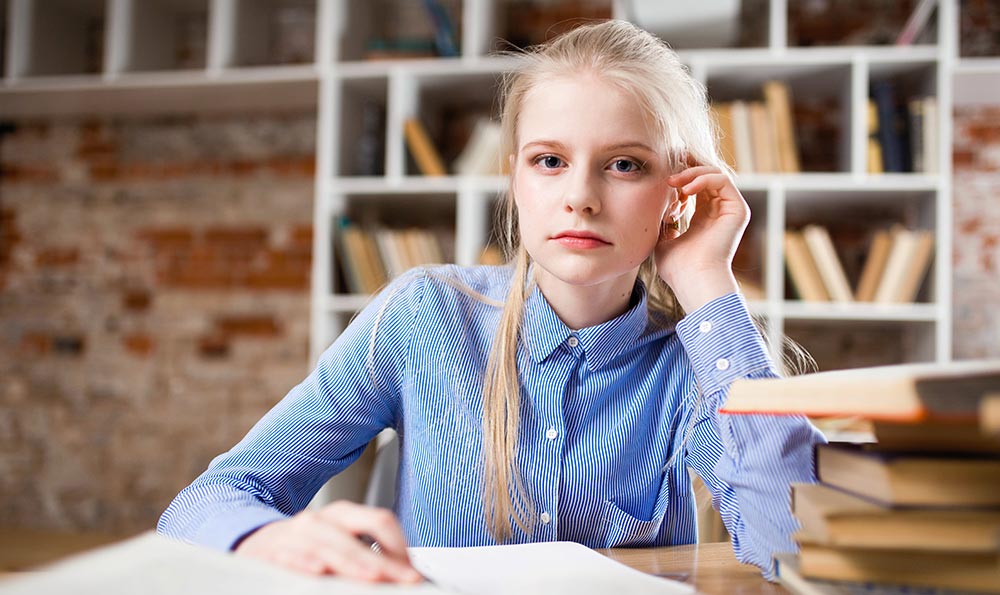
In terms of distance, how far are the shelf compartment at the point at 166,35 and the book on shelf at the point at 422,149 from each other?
42.8 inches

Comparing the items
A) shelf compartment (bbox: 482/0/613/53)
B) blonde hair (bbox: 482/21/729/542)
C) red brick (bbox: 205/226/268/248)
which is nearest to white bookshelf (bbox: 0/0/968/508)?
shelf compartment (bbox: 482/0/613/53)

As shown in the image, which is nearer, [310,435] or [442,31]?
[310,435]

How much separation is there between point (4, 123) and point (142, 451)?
1.48m

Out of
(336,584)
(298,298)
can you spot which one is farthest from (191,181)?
(336,584)

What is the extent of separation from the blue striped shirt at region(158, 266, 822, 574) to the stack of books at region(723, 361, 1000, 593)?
0.99 ft

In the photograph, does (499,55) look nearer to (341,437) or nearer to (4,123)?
(341,437)

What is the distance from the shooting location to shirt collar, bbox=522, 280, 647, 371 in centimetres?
114

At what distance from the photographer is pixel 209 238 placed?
3295 millimetres

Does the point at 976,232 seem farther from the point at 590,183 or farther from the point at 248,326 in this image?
the point at 248,326

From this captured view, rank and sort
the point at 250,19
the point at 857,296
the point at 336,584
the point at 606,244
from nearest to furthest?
the point at 336,584 < the point at 606,244 < the point at 857,296 < the point at 250,19

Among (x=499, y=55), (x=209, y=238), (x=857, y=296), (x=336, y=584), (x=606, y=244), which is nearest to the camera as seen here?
(x=336, y=584)

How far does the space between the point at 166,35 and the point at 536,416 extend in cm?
274

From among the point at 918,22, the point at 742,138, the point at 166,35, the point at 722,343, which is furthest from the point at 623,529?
the point at 166,35

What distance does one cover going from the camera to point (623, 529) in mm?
1083
